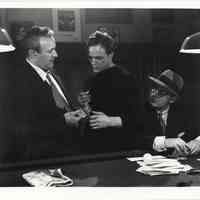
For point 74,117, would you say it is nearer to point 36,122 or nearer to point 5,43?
point 36,122

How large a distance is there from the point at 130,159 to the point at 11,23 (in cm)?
86

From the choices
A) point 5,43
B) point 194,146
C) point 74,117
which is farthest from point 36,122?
point 194,146

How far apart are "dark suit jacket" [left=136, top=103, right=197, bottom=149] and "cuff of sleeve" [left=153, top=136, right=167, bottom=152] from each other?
15 millimetres

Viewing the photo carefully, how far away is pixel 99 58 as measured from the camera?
208cm

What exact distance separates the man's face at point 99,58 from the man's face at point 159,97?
0.25 metres

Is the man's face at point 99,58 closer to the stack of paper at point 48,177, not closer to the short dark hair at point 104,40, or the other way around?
the short dark hair at point 104,40

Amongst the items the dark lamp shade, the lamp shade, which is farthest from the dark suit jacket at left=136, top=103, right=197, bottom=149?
the lamp shade

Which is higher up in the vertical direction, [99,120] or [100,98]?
[100,98]

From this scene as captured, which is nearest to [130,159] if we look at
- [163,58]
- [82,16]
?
[163,58]

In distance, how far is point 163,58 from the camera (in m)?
2.07

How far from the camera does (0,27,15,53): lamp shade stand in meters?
2.05

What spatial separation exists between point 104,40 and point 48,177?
2.33 feet

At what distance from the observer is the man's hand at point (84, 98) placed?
6.83 ft

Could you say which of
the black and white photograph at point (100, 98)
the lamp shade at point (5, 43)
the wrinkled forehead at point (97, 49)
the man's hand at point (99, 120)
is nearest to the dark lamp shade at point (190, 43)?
the black and white photograph at point (100, 98)
